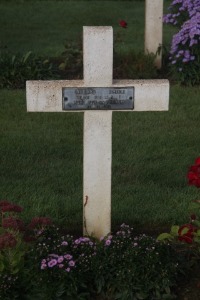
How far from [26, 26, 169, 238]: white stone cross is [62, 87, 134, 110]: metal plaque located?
0.02 metres

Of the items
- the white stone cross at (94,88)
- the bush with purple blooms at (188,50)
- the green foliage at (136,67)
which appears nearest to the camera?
the white stone cross at (94,88)

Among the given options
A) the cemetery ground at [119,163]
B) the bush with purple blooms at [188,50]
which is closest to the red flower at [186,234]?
the cemetery ground at [119,163]

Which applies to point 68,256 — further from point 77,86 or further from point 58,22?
point 58,22

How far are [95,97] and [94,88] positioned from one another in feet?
0.17

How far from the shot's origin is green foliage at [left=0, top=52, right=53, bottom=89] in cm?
962

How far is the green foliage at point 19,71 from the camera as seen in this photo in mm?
9625

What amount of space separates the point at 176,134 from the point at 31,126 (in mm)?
1388

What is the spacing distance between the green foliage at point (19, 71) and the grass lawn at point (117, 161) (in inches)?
11.5

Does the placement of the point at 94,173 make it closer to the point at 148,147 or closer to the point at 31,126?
the point at 148,147

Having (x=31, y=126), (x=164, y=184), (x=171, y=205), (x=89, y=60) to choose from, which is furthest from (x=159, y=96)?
(x=31, y=126)

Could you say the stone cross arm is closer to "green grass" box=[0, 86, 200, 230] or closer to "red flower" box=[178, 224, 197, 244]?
"red flower" box=[178, 224, 197, 244]

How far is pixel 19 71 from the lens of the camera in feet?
31.7

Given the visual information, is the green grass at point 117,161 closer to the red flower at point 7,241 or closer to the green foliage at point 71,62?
the green foliage at point 71,62

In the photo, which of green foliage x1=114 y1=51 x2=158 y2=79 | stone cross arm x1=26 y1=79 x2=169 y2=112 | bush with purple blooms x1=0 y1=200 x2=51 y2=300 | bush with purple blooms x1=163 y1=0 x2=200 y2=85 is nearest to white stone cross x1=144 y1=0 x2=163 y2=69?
green foliage x1=114 y1=51 x2=158 y2=79
